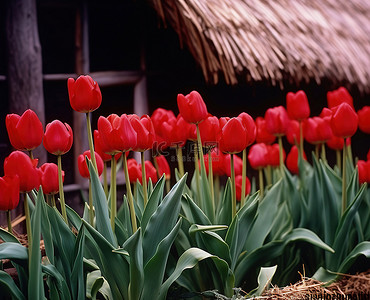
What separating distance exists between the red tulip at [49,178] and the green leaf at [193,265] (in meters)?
0.46

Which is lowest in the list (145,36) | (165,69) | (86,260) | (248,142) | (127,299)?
(127,299)

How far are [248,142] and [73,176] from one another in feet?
4.04

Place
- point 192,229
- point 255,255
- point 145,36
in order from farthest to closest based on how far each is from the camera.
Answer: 1. point 145,36
2. point 255,255
3. point 192,229

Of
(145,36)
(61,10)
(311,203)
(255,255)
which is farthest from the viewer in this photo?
(145,36)

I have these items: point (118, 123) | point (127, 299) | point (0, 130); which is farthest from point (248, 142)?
point (0, 130)

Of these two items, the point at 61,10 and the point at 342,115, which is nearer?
the point at 342,115

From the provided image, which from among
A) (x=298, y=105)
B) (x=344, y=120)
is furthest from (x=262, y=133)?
(x=344, y=120)

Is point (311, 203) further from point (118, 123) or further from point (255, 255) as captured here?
point (118, 123)

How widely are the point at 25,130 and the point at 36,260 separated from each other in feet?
1.17

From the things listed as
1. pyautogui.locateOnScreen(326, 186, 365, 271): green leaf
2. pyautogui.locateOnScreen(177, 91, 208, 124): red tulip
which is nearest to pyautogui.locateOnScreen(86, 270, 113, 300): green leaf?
pyautogui.locateOnScreen(177, 91, 208, 124): red tulip

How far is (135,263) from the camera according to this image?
1430 millimetres

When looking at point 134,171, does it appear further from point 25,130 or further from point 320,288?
point 320,288

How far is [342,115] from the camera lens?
1864mm

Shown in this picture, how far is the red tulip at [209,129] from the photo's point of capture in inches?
69.4
